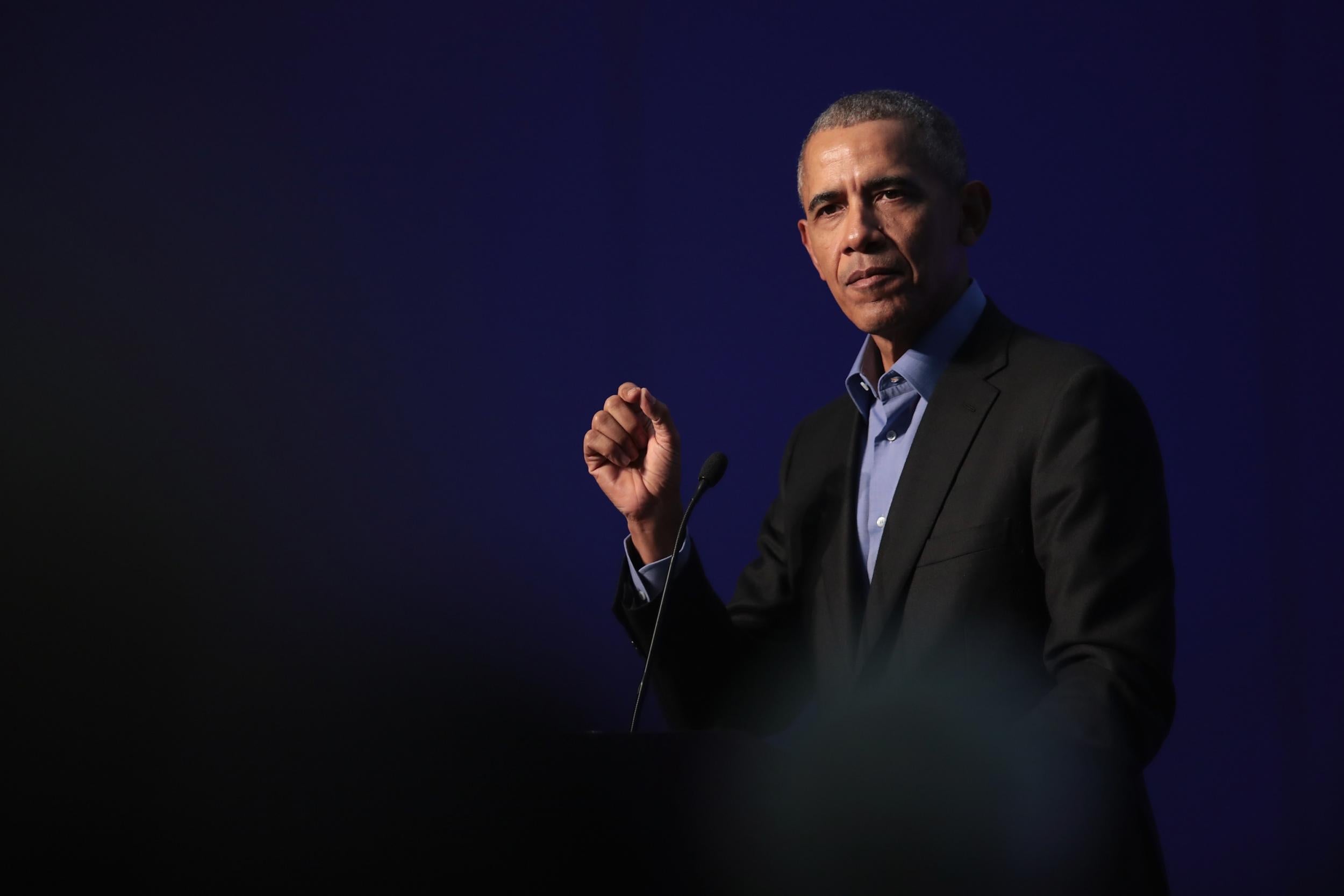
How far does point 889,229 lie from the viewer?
155 cm

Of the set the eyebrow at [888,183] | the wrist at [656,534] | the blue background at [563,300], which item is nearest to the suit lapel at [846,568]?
the wrist at [656,534]


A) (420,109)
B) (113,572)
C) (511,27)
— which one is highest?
(511,27)

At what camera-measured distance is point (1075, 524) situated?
1.25m

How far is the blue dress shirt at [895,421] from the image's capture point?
4.92 ft

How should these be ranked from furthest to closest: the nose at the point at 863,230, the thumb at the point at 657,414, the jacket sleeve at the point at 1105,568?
1. the nose at the point at 863,230
2. the thumb at the point at 657,414
3. the jacket sleeve at the point at 1105,568

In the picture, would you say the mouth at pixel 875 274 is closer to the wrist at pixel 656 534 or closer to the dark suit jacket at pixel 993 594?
the dark suit jacket at pixel 993 594

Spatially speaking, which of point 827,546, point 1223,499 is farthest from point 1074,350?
point 1223,499

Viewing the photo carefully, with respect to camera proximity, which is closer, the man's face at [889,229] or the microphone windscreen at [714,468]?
the microphone windscreen at [714,468]

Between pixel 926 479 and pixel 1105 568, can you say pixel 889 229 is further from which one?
pixel 1105 568

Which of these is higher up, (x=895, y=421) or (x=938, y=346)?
(x=938, y=346)

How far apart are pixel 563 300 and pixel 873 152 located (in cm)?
93

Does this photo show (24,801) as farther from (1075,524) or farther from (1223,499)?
(1223,499)

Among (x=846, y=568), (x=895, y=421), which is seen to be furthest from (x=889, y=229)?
(x=846, y=568)

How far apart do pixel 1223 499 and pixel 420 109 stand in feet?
5.70
